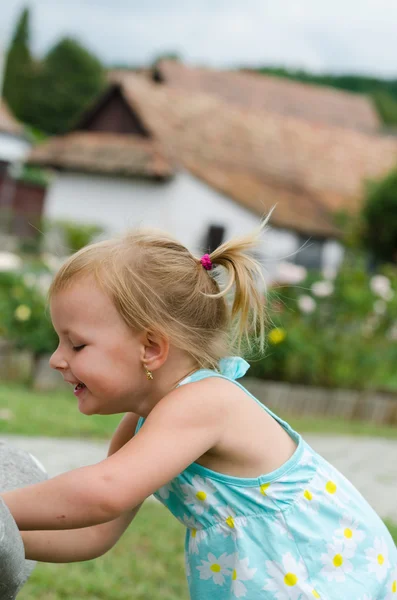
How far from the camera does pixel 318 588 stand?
1924mm

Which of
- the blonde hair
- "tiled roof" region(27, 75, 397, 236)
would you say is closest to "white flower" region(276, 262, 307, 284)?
the blonde hair

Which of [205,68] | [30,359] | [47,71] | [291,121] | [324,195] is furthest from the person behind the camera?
[47,71]

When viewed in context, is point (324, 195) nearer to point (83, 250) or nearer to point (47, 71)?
point (83, 250)

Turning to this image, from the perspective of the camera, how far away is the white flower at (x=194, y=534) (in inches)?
79.0

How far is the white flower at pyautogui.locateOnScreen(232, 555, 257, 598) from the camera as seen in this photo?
190 cm

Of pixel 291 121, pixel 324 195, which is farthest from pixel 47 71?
pixel 324 195

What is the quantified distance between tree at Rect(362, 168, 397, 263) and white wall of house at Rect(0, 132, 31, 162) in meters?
17.1

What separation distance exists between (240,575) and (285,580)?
94 millimetres

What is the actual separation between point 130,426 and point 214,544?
1.26 feet

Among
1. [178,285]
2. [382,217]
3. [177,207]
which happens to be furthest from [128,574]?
[177,207]

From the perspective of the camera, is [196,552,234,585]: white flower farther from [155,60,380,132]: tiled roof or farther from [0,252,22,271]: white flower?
[155,60,380,132]: tiled roof

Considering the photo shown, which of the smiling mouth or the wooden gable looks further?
the wooden gable

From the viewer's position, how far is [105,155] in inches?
1209

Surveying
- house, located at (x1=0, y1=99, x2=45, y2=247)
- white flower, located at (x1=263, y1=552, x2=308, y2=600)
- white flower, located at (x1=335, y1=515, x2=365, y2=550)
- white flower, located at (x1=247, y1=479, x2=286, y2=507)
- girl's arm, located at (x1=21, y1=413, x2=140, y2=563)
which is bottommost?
house, located at (x1=0, y1=99, x2=45, y2=247)
